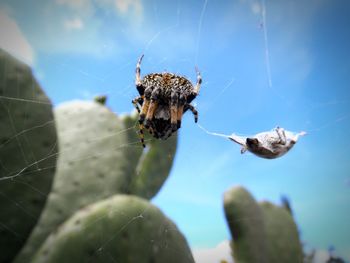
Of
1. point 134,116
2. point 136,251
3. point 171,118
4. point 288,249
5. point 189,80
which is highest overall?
point 134,116

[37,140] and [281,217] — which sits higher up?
[37,140]

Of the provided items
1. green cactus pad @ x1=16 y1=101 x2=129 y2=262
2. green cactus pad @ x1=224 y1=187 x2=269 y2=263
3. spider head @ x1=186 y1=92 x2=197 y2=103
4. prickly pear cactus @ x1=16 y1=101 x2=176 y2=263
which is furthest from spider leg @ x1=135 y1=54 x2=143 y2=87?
green cactus pad @ x1=224 y1=187 x2=269 y2=263

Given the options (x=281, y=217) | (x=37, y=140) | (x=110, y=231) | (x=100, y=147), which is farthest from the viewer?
(x=281, y=217)

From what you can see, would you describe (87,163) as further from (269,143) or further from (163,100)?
(269,143)

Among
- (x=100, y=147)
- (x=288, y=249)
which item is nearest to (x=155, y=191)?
(x=100, y=147)

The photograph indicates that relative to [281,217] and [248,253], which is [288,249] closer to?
[281,217]

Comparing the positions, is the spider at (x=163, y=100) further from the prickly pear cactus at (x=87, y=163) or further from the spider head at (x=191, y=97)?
the prickly pear cactus at (x=87, y=163)

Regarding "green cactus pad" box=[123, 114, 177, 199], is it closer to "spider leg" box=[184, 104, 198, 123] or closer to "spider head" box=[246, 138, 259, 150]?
"spider leg" box=[184, 104, 198, 123]
